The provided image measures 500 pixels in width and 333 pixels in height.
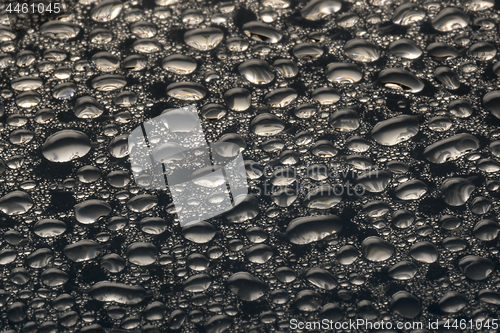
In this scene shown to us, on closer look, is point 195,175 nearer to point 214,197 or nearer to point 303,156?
point 214,197

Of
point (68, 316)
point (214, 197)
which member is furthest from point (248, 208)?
point (68, 316)

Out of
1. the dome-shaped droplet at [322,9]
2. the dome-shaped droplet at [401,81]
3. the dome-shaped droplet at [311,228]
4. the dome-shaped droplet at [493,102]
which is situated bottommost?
the dome-shaped droplet at [311,228]

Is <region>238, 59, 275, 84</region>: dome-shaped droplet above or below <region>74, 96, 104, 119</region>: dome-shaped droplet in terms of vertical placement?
above

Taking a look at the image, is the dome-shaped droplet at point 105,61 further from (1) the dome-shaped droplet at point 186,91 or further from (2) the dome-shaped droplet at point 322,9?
(2) the dome-shaped droplet at point 322,9

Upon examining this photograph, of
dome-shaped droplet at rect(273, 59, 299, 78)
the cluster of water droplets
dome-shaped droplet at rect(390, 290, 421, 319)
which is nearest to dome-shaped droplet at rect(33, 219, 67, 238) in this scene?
the cluster of water droplets

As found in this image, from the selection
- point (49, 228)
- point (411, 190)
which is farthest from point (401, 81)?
point (49, 228)

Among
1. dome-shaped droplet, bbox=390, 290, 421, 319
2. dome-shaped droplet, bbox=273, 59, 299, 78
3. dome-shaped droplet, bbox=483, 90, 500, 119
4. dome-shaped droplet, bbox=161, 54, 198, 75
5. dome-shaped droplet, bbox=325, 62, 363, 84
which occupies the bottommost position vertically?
dome-shaped droplet, bbox=390, 290, 421, 319

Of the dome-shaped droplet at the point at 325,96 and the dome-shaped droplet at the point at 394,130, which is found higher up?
the dome-shaped droplet at the point at 325,96

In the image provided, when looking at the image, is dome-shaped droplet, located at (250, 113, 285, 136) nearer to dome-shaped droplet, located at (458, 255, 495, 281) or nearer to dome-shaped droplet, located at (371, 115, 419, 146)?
dome-shaped droplet, located at (371, 115, 419, 146)

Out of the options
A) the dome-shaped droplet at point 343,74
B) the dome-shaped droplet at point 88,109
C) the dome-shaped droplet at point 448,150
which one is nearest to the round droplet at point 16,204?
the dome-shaped droplet at point 88,109
